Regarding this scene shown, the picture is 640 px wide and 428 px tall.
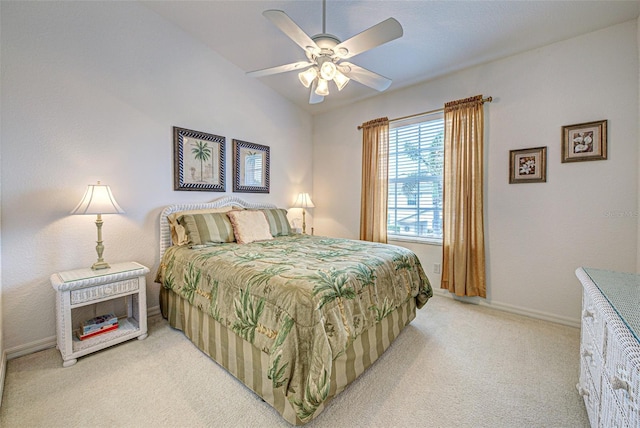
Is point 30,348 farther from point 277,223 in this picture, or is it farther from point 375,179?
point 375,179

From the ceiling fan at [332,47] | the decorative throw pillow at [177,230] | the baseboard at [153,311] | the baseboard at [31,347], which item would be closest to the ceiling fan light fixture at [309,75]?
the ceiling fan at [332,47]

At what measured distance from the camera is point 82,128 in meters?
2.23

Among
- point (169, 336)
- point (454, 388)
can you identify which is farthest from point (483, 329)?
point (169, 336)

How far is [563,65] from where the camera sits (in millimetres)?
2459

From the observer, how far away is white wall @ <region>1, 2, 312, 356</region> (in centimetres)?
196

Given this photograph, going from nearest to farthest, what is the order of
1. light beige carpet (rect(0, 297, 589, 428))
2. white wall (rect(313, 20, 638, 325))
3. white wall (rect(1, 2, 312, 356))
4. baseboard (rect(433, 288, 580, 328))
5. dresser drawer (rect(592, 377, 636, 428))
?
1. dresser drawer (rect(592, 377, 636, 428))
2. light beige carpet (rect(0, 297, 589, 428))
3. white wall (rect(1, 2, 312, 356))
4. white wall (rect(313, 20, 638, 325))
5. baseboard (rect(433, 288, 580, 328))

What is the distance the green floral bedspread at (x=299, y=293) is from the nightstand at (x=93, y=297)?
293 mm

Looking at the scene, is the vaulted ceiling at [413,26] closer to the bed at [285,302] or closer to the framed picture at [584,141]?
the framed picture at [584,141]

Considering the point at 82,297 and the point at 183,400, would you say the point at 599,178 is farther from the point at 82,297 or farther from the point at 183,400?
the point at 82,297

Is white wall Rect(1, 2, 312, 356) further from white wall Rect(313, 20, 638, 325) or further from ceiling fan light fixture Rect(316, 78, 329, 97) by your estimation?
white wall Rect(313, 20, 638, 325)

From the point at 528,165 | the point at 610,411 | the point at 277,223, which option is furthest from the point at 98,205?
the point at 528,165

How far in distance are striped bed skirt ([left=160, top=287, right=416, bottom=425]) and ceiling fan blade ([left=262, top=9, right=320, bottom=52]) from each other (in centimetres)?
196

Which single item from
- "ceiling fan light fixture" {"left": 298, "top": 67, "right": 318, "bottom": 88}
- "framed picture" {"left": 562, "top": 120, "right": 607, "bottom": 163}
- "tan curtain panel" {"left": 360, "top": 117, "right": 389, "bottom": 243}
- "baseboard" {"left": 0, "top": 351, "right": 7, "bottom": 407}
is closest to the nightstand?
"baseboard" {"left": 0, "top": 351, "right": 7, "bottom": 407}

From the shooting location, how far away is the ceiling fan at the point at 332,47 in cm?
157
